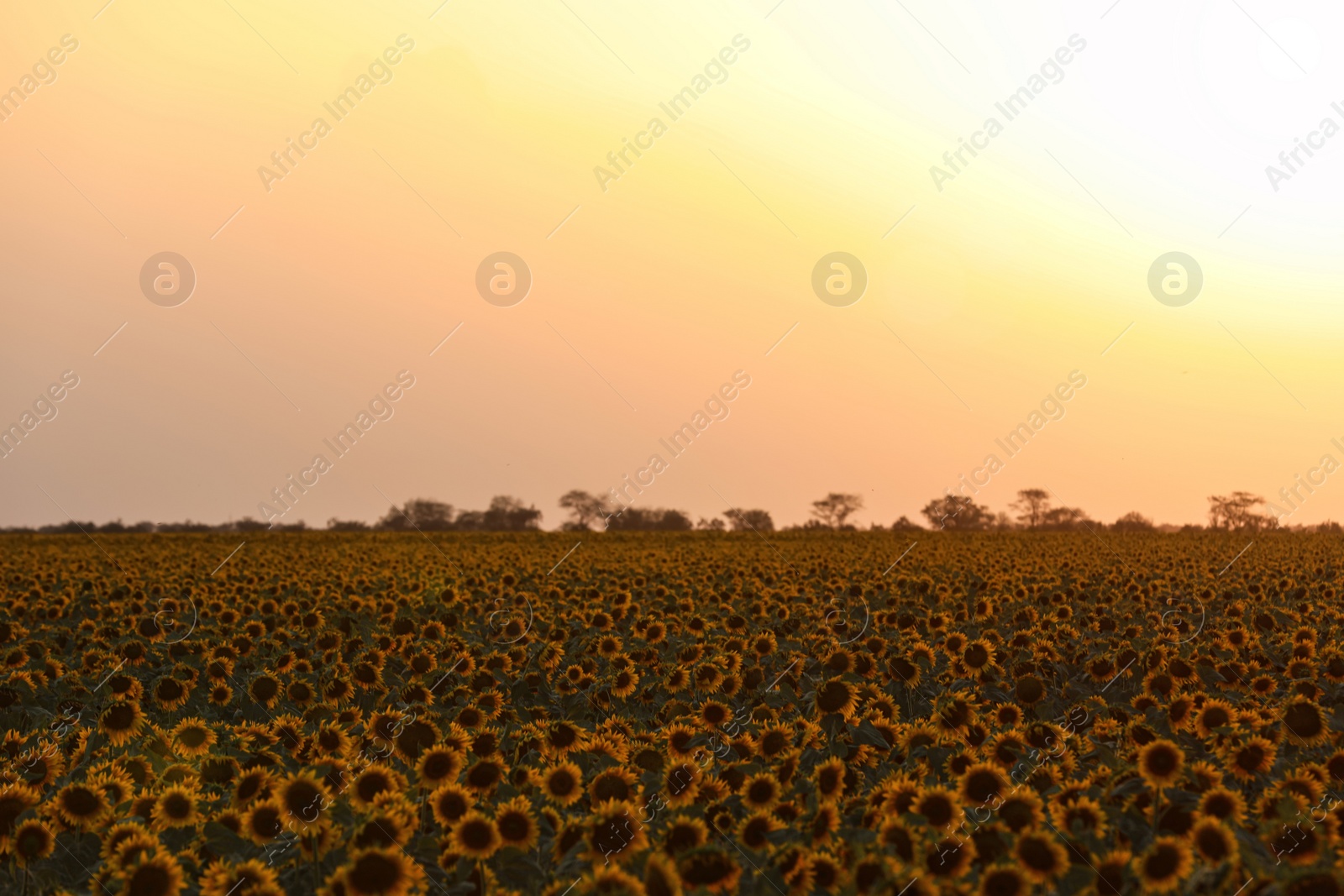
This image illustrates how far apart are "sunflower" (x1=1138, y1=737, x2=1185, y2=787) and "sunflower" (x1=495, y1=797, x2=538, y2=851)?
393 cm

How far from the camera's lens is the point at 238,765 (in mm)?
7672

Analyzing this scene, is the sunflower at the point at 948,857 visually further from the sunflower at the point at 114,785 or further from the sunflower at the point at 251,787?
the sunflower at the point at 114,785

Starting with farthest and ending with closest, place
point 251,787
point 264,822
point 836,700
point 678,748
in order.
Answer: point 836,700, point 678,748, point 251,787, point 264,822

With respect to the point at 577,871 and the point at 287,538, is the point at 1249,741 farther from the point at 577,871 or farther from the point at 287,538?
the point at 287,538

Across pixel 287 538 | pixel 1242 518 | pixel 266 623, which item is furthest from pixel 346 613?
pixel 1242 518

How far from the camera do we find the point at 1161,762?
6.19 meters

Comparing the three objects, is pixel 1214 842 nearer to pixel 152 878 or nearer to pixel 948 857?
pixel 948 857

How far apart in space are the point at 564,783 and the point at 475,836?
3.41 feet

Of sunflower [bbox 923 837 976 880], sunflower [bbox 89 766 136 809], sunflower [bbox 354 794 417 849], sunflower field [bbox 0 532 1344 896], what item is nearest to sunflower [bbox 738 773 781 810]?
sunflower field [bbox 0 532 1344 896]

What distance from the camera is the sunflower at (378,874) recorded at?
533 centimetres

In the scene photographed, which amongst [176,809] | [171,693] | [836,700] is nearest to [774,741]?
[836,700]

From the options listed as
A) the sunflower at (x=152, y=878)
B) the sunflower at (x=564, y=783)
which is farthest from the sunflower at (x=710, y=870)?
the sunflower at (x=152, y=878)

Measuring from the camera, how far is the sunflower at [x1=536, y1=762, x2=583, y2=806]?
6699mm

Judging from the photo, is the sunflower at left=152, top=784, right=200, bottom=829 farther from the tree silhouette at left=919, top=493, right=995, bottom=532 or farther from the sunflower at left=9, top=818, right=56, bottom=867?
the tree silhouette at left=919, top=493, right=995, bottom=532
